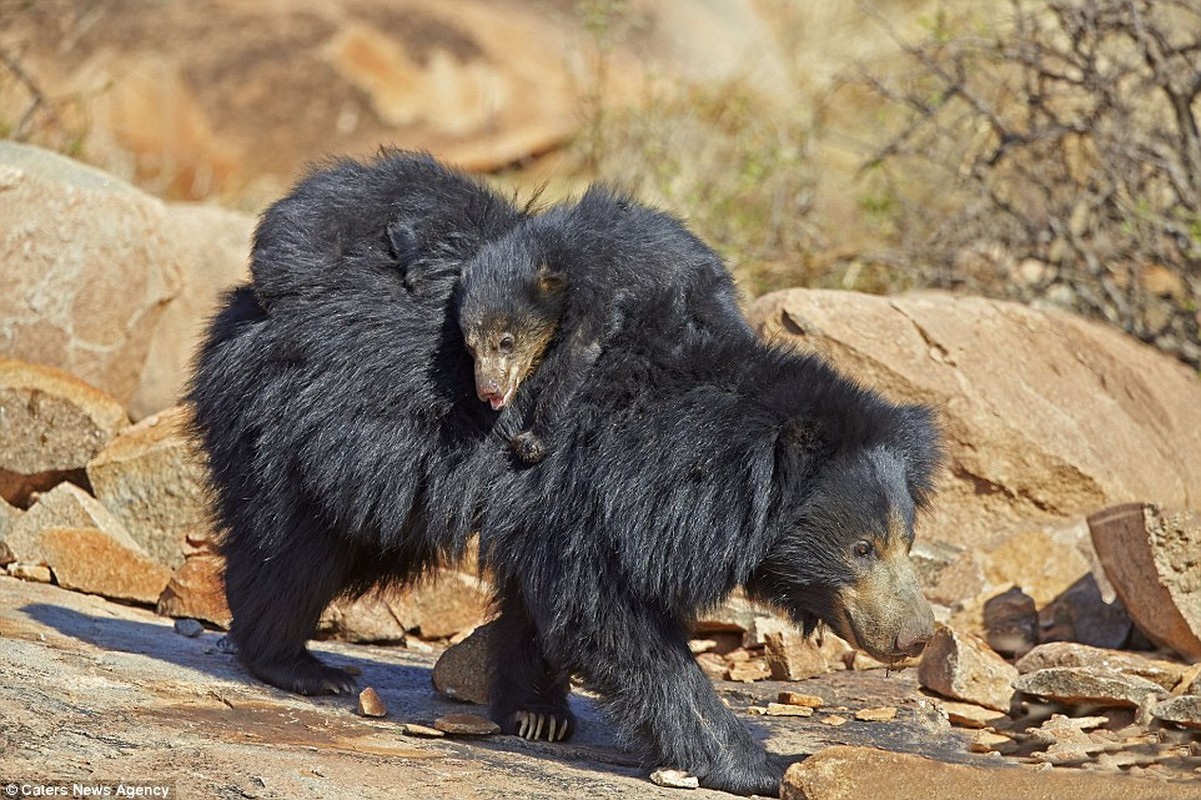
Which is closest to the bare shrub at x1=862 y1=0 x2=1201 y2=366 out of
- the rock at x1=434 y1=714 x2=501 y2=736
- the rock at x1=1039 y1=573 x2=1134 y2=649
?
the rock at x1=1039 y1=573 x2=1134 y2=649

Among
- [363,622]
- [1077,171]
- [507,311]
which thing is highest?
[1077,171]

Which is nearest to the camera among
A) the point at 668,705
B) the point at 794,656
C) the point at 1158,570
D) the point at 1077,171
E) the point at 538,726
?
the point at 668,705

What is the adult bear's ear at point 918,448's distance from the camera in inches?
153

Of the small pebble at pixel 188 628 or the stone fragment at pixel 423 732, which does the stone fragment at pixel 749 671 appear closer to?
the stone fragment at pixel 423 732

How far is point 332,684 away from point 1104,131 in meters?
5.04

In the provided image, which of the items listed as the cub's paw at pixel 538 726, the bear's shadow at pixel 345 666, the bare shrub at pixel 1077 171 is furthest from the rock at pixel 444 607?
the bare shrub at pixel 1077 171

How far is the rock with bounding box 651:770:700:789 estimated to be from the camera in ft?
12.4

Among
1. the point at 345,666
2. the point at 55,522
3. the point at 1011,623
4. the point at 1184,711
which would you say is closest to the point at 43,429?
the point at 55,522

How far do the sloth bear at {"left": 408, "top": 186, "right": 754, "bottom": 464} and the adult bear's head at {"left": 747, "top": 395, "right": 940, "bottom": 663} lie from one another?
46 centimetres

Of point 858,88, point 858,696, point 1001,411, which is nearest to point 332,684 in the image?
point 858,696

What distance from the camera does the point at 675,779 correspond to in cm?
378

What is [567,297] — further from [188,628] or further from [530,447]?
[188,628]

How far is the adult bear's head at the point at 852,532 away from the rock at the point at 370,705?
1.27 m

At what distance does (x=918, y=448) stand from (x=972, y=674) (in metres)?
1.14
